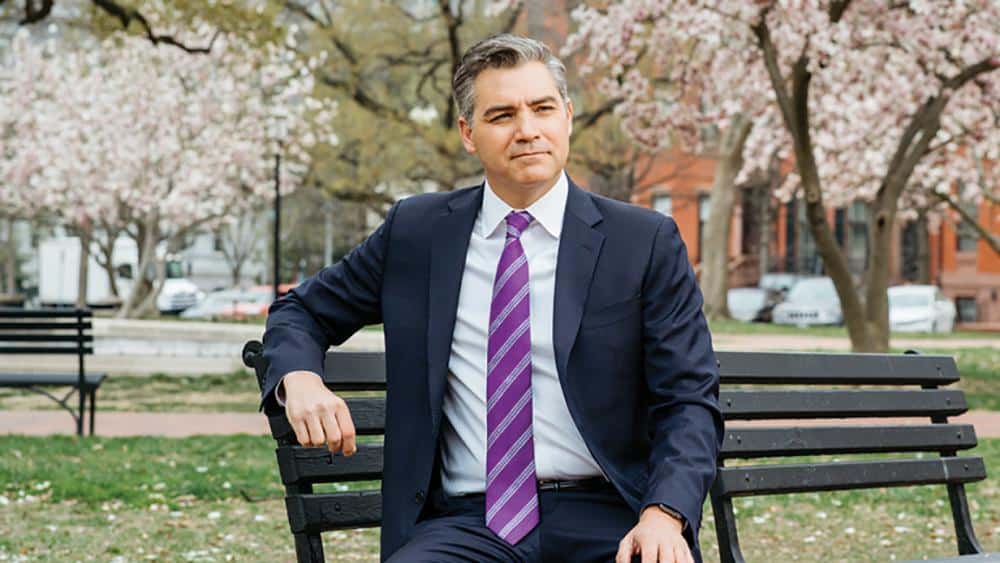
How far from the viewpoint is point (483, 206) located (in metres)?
3.40

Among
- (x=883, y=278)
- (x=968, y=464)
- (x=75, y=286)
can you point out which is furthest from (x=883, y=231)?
(x=75, y=286)

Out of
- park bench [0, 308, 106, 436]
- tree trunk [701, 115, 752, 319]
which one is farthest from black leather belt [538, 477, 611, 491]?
tree trunk [701, 115, 752, 319]

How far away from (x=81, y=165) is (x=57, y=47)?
9.21 meters

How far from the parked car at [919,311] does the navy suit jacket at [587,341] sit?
3539cm

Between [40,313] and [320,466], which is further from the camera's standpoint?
[40,313]

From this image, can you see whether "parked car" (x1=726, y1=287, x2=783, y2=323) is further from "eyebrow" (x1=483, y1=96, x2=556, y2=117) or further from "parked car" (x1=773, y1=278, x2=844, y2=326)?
"eyebrow" (x1=483, y1=96, x2=556, y2=117)

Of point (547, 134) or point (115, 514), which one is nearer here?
point (547, 134)

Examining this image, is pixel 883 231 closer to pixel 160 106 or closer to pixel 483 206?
pixel 483 206

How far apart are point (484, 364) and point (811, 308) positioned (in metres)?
38.3

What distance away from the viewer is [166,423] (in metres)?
13.6

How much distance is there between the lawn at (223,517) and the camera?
22.9 feet

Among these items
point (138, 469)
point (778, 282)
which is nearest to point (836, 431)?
point (138, 469)

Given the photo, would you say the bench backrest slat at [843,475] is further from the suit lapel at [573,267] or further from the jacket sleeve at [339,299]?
the jacket sleeve at [339,299]

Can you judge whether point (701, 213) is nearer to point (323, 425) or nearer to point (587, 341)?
point (587, 341)
